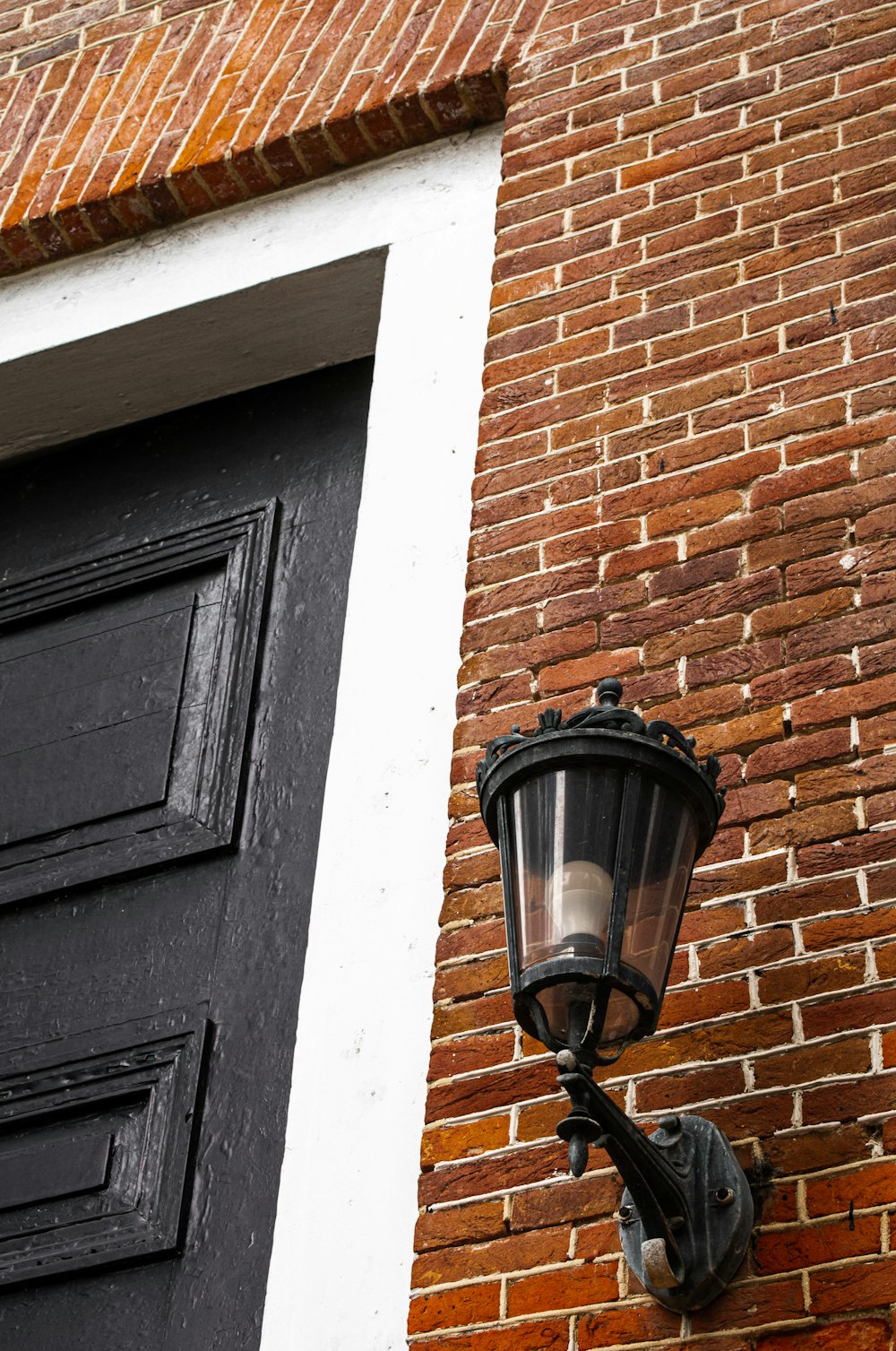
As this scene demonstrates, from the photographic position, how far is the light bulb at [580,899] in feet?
8.98

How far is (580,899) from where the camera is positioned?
109 inches

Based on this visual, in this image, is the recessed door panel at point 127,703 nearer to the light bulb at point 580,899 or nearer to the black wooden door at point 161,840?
the black wooden door at point 161,840

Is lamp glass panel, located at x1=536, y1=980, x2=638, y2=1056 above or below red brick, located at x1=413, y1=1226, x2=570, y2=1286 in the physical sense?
above

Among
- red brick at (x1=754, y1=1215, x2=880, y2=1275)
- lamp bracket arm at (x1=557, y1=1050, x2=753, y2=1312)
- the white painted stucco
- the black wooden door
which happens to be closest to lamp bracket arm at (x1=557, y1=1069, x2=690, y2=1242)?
lamp bracket arm at (x1=557, y1=1050, x2=753, y2=1312)

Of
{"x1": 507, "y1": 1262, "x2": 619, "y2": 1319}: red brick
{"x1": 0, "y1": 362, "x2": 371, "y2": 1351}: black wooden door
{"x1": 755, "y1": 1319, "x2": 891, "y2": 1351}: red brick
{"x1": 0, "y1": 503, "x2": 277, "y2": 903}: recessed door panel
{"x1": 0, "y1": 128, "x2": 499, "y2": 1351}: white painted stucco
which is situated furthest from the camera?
{"x1": 0, "y1": 503, "x2": 277, "y2": 903}: recessed door panel

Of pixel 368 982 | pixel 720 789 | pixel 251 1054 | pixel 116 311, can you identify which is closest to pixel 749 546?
pixel 720 789

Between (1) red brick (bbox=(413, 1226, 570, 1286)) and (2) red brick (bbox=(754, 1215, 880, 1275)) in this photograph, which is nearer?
(2) red brick (bbox=(754, 1215, 880, 1275))

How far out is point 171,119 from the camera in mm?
5262

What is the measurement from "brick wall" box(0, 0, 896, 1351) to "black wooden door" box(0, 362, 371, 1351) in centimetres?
60

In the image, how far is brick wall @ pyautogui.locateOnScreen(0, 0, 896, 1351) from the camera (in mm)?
3010

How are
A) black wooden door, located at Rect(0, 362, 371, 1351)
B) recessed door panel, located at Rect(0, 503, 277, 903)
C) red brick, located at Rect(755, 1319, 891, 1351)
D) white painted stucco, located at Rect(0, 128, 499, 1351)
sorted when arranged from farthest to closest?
1. recessed door panel, located at Rect(0, 503, 277, 903)
2. black wooden door, located at Rect(0, 362, 371, 1351)
3. white painted stucco, located at Rect(0, 128, 499, 1351)
4. red brick, located at Rect(755, 1319, 891, 1351)

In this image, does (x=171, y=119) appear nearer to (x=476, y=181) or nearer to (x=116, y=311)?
(x=116, y=311)

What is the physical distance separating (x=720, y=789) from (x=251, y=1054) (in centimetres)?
128

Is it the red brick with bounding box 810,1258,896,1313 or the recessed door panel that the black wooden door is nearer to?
the recessed door panel
